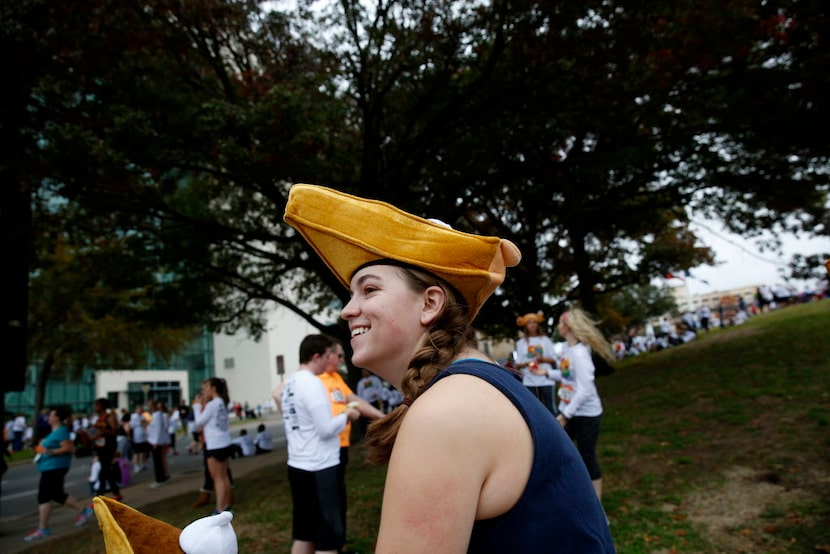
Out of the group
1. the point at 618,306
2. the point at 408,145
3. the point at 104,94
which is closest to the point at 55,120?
the point at 104,94

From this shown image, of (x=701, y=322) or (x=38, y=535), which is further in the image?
(x=701, y=322)

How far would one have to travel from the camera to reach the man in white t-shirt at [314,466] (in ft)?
15.2

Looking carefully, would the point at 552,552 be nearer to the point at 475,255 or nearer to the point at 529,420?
the point at 529,420

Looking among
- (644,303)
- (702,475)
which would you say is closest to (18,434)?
(702,475)

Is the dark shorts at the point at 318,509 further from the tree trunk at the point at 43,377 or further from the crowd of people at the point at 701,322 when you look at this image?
the crowd of people at the point at 701,322

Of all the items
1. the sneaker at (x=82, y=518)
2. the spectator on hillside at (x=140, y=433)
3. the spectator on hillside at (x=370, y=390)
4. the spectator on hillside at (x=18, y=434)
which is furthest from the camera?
the spectator on hillside at (x=18, y=434)

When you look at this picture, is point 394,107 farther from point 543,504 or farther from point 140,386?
point 140,386

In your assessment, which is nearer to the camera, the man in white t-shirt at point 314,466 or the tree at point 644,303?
the man in white t-shirt at point 314,466

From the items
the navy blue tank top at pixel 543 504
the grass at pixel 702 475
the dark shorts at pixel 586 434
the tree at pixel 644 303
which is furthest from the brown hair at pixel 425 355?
the tree at pixel 644 303

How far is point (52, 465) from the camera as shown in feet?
27.2

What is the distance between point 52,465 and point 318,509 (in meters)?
5.89

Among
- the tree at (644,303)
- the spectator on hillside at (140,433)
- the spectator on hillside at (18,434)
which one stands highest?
the tree at (644,303)

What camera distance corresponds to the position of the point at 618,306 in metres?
52.4

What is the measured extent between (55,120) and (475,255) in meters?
9.04
